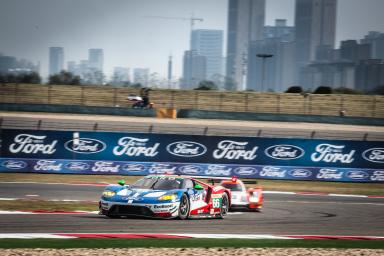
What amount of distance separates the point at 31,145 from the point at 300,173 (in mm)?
11313

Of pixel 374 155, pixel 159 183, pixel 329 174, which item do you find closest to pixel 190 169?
pixel 329 174

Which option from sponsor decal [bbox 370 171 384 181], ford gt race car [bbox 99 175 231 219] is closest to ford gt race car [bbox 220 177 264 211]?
ford gt race car [bbox 99 175 231 219]

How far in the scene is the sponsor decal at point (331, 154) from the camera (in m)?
32.6

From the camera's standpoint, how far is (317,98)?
74.6m

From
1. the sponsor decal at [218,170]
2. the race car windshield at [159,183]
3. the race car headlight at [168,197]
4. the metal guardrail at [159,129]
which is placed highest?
the race car windshield at [159,183]

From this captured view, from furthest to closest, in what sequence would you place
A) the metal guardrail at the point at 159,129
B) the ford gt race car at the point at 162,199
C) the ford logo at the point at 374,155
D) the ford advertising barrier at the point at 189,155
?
the metal guardrail at the point at 159,129 < the ford logo at the point at 374,155 < the ford advertising barrier at the point at 189,155 < the ford gt race car at the point at 162,199

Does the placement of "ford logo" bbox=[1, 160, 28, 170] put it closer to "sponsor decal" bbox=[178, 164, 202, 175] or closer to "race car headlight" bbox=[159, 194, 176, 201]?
"sponsor decal" bbox=[178, 164, 202, 175]

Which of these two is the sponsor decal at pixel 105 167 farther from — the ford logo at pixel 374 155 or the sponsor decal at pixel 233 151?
the ford logo at pixel 374 155

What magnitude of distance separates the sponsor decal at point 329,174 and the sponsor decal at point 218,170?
13.4 feet

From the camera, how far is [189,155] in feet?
103

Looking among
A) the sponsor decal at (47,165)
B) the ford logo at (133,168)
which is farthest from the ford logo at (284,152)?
the sponsor decal at (47,165)

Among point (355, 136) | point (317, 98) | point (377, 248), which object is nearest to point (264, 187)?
point (377, 248)

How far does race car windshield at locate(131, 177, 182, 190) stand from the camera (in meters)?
16.9

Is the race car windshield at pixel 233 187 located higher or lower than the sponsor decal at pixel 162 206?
lower
